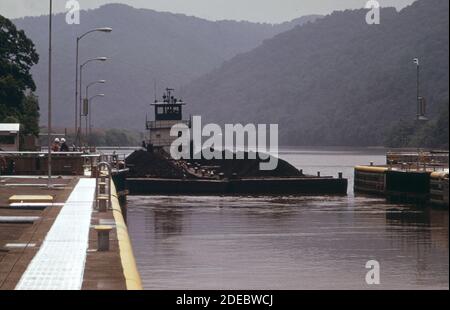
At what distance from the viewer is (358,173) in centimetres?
10538

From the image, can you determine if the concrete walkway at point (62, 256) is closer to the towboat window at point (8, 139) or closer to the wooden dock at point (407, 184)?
the wooden dock at point (407, 184)

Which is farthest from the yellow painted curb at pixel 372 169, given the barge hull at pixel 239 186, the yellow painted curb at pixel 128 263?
the yellow painted curb at pixel 128 263

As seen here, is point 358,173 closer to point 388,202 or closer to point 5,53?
point 388,202

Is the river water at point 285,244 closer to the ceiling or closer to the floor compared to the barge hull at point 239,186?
closer to the floor

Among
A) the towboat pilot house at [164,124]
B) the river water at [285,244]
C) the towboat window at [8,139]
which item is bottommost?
the river water at [285,244]

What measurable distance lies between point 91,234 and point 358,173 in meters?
81.5

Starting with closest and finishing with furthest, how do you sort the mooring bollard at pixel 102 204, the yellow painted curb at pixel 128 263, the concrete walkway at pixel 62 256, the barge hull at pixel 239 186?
1. the concrete walkway at pixel 62 256
2. the yellow painted curb at pixel 128 263
3. the mooring bollard at pixel 102 204
4. the barge hull at pixel 239 186

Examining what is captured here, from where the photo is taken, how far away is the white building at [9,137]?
240 ft

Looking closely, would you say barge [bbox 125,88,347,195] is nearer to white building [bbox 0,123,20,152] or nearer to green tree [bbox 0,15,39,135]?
green tree [bbox 0,15,39,135]

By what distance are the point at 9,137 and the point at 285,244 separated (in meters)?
34.0

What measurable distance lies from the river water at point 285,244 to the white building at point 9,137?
10.2 metres

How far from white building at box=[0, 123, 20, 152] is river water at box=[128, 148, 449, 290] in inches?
403

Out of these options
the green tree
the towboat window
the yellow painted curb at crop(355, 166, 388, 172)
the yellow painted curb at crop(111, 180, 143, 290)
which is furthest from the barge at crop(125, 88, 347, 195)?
the yellow painted curb at crop(111, 180, 143, 290)

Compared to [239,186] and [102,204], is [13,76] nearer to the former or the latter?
[239,186]
